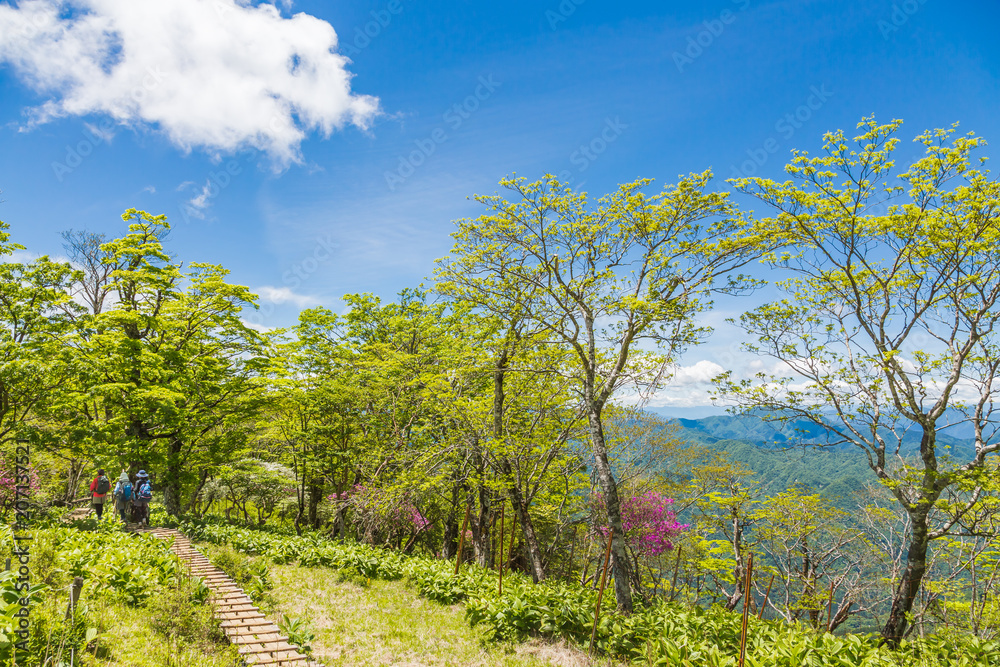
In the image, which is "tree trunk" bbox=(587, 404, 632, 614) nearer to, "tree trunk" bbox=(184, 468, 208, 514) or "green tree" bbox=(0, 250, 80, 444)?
"green tree" bbox=(0, 250, 80, 444)

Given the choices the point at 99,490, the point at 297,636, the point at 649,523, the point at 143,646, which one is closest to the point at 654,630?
the point at 297,636

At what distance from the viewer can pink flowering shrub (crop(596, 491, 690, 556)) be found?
18906 millimetres

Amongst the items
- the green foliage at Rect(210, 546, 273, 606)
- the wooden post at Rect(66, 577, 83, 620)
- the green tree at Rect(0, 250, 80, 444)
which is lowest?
the green foliage at Rect(210, 546, 273, 606)

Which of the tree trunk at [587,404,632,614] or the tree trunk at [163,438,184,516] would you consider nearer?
the tree trunk at [587,404,632,614]

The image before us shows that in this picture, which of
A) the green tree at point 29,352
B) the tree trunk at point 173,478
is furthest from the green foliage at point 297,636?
the tree trunk at point 173,478

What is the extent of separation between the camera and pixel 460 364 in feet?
44.9

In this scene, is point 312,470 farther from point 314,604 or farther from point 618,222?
point 618,222

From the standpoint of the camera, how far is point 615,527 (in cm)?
1003

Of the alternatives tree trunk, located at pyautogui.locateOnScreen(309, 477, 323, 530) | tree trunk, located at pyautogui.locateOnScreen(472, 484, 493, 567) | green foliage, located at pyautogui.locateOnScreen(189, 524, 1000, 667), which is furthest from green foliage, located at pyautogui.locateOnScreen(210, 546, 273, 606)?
tree trunk, located at pyautogui.locateOnScreen(309, 477, 323, 530)

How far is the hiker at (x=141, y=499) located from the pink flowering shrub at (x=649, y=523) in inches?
642

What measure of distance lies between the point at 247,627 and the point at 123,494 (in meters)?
11.6

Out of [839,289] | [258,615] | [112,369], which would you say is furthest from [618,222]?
[112,369]

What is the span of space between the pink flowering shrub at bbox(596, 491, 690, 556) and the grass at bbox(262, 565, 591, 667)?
10.9 m

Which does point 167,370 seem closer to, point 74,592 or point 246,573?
point 246,573
